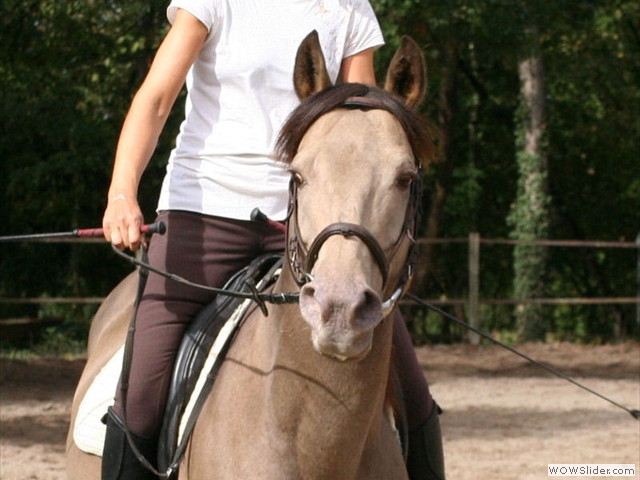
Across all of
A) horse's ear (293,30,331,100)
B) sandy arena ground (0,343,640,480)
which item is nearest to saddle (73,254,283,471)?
horse's ear (293,30,331,100)

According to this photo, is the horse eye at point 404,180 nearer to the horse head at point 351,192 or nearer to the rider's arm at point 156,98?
the horse head at point 351,192

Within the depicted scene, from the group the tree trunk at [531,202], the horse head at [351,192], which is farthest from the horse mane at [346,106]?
the tree trunk at [531,202]

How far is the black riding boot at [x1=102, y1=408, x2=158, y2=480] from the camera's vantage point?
3.35 m

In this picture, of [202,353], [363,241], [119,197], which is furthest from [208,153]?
[363,241]

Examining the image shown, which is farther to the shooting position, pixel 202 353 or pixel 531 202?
pixel 531 202

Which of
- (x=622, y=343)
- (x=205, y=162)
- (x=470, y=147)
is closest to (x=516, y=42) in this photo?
(x=622, y=343)

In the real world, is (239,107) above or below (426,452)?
above

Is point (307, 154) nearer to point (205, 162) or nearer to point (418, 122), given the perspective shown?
point (418, 122)

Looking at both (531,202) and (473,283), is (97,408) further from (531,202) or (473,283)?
(531,202)

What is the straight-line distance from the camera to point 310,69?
10.0 ft

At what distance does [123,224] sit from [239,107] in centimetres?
53

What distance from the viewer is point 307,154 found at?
279 centimetres

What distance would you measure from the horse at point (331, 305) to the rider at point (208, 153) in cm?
24

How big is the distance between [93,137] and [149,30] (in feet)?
5.54
